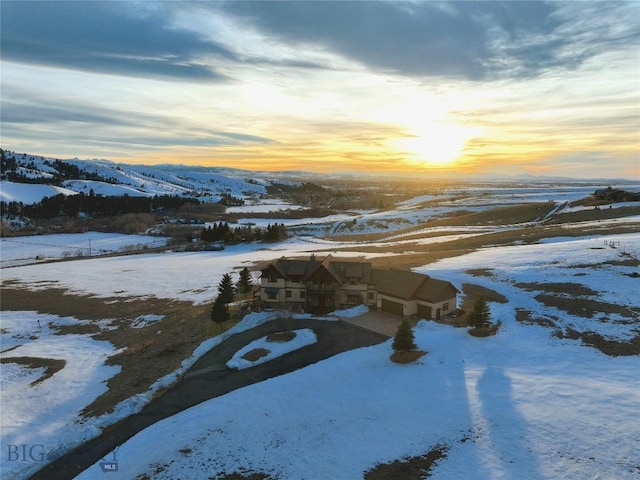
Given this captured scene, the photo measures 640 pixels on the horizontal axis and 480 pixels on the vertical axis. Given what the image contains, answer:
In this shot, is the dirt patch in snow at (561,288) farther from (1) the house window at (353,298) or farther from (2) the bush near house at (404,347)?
(2) the bush near house at (404,347)

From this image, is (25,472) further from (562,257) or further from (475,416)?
(562,257)

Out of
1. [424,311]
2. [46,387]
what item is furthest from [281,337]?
[46,387]

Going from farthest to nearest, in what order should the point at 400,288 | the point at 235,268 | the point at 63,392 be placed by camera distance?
the point at 235,268 → the point at 400,288 → the point at 63,392

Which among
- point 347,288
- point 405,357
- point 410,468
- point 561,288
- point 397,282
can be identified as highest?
point 397,282

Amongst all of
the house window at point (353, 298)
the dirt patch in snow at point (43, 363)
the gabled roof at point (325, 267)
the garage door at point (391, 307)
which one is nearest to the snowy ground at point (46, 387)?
the dirt patch in snow at point (43, 363)

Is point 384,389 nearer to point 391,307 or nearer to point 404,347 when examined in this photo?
point 404,347

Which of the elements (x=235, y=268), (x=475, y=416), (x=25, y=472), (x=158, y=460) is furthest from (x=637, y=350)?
(x=235, y=268)
